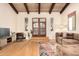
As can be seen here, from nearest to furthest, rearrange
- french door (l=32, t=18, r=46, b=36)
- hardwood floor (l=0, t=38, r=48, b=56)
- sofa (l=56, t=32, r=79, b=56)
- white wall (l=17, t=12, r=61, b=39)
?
1. sofa (l=56, t=32, r=79, b=56)
2. hardwood floor (l=0, t=38, r=48, b=56)
3. white wall (l=17, t=12, r=61, b=39)
4. french door (l=32, t=18, r=46, b=36)

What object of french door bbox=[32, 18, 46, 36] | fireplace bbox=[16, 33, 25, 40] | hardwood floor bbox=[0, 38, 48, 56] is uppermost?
french door bbox=[32, 18, 46, 36]

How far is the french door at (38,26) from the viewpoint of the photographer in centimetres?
1275

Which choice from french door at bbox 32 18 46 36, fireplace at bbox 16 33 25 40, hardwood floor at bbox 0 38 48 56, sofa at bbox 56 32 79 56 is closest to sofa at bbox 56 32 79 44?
sofa at bbox 56 32 79 56

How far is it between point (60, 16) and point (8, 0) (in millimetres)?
11562

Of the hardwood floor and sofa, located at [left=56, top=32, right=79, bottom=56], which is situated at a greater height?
sofa, located at [left=56, top=32, right=79, bottom=56]

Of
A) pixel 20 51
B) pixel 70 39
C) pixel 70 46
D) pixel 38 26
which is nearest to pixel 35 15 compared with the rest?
pixel 38 26

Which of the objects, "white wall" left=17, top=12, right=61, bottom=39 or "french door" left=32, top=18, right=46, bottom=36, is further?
"french door" left=32, top=18, right=46, bottom=36

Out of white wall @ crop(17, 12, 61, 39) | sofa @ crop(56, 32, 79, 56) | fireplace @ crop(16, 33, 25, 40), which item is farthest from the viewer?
white wall @ crop(17, 12, 61, 39)

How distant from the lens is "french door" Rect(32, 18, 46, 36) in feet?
41.8

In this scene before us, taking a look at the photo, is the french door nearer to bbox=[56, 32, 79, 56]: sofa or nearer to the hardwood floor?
bbox=[56, 32, 79, 56]: sofa

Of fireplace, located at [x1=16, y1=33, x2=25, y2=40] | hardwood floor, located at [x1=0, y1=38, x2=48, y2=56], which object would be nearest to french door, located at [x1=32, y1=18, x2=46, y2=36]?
fireplace, located at [x1=16, y1=33, x2=25, y2=40]

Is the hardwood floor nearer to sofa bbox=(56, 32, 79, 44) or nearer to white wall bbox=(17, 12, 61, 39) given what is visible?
sofa bbox=(56, 32, 79, 44)

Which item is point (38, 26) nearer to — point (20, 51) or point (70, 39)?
point (70, 39)

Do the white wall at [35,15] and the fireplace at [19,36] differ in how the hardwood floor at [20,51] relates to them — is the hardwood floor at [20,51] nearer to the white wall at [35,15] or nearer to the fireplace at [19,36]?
the fireplace at [19,36]
